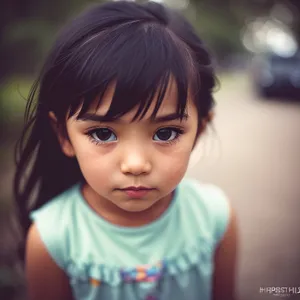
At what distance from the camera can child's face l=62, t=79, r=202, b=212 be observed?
2.50ft

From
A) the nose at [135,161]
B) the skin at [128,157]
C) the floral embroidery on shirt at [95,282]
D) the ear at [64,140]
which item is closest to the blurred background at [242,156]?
the ear at [64,140]

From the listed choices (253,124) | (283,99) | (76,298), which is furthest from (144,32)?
(283,99)

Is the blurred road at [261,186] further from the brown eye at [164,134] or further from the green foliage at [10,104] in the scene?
the green foliage at [10,104]

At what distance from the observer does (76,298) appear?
3.21ft

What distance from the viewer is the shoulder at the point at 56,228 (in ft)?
3.04

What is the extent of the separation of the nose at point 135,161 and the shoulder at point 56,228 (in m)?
0.30

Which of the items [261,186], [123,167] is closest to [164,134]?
[123,167]

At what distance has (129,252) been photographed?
95cm

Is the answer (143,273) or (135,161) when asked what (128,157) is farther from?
(143,273)

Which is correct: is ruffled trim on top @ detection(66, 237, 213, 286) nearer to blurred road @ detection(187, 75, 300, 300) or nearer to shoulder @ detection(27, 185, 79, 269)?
shoulder @ detection(27, 185, 79, 269)

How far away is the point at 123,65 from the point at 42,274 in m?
0.62

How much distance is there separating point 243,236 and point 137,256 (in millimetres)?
1602

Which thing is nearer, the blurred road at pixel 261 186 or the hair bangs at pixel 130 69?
the hair bangs at pixel 130 69

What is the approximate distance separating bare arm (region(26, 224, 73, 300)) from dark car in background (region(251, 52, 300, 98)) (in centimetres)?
817
